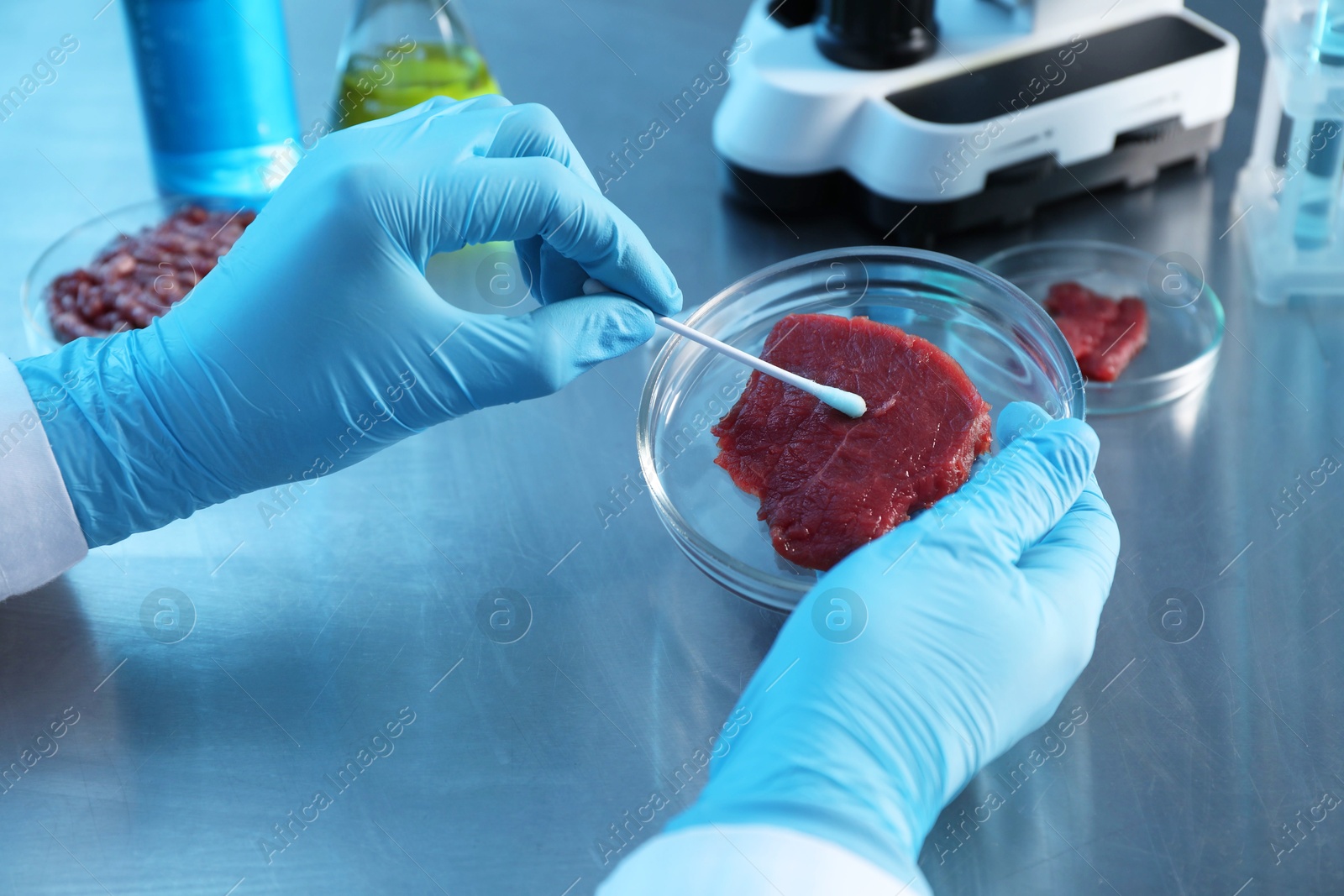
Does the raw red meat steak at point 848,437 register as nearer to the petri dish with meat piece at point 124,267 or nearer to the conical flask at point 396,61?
the conical flask at point 396,61

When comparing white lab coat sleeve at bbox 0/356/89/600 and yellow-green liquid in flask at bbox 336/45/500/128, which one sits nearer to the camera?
white lab coat sleeve at bbox 0/356/89/600

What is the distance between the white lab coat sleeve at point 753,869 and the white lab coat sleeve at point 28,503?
809 mm

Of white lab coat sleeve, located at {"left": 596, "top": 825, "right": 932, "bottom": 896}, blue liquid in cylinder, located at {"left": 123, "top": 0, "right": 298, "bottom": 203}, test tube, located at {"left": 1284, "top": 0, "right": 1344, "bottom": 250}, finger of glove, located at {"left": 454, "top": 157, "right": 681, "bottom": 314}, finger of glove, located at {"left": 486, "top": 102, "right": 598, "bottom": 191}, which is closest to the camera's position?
white lab coat sleeve, located at {"left": 596, "top": 825, "right": 932, "bottom": 896}

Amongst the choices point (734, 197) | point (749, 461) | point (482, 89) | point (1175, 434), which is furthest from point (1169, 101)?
point (482, 89)

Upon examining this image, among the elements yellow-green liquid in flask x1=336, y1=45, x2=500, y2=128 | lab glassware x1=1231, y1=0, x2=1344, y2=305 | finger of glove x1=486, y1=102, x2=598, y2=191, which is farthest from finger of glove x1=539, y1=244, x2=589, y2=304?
lab glassware x1=1231, y1=0, x2=1344, y2=305

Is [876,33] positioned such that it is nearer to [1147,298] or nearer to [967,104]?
[967,104]

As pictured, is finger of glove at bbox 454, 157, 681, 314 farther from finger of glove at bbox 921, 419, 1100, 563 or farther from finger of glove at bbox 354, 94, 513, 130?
finger of glove at bbox 921, 419, 1100, 563

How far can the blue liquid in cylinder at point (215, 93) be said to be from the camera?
1796mm

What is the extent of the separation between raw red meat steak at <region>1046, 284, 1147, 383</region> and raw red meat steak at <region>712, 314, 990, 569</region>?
0.29 meters

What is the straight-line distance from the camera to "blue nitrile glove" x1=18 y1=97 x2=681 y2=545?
50.2 inches

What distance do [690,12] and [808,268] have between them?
3.32ft

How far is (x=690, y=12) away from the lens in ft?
7.80

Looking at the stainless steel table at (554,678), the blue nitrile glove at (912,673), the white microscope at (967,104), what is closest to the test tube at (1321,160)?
the stainless steel table at (554,678)

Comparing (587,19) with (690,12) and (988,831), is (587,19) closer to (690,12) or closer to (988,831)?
(690,12)
